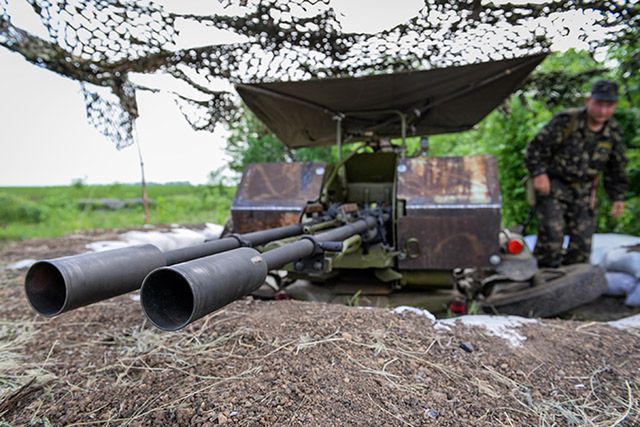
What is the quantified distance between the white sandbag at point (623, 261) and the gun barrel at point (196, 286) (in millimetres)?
4649

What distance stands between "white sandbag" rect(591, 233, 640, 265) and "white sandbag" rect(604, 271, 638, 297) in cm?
36

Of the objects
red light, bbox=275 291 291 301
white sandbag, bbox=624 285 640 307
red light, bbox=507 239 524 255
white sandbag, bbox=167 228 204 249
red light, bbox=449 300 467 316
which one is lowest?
white sandbag, bbox=624 285 640 307

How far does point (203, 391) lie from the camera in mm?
1889

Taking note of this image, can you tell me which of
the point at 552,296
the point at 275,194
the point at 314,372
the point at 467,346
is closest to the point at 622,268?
the point at 552,296

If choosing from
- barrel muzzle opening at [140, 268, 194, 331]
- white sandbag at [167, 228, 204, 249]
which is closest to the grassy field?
white sandbag at [167, 228, 204, 249]

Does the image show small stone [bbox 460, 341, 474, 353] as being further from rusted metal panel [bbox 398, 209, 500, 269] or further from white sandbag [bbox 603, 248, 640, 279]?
white sandbag [bbox 603, 248, 640, 279]

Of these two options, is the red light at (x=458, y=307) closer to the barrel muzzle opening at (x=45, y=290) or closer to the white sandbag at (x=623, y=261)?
the white sandbag at (x=623, y=261)

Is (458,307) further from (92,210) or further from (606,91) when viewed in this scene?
(92,210)

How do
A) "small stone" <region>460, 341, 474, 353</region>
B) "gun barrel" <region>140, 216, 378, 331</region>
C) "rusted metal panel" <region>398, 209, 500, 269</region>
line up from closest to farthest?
"gun barrel" <region>140, 216, 378, 331</region> < "small stone" <region>460, 341, 474, 353</region> < "rusted metal panel" <region>398, 209, 500, 269</region>

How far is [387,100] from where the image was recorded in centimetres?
466

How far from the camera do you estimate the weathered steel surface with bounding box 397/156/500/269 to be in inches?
145

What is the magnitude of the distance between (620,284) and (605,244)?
1.05 m

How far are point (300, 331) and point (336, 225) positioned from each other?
0.99m

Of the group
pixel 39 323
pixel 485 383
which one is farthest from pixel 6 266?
pixel 485 383
